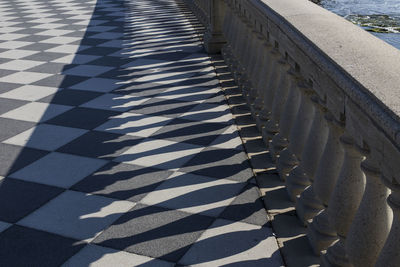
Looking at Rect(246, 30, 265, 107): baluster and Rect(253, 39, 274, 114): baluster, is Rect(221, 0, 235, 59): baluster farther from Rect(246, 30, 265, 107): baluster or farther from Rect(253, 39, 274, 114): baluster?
Rect(253, 39, 274, 114): baluster

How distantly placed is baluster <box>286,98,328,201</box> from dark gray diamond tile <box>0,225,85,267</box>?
1119mm

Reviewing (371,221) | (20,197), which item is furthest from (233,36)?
(371,221)

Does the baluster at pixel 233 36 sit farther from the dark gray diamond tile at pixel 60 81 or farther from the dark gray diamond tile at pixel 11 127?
the dark gray diamond tile at pixel 11 127

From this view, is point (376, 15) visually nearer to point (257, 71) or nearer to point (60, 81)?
point (257, 71)

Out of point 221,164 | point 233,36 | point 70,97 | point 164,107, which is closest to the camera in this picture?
point 221,164

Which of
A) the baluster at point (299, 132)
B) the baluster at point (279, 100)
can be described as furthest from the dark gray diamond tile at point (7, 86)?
the baluster at point (299, 132)

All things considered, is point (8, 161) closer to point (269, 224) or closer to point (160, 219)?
point (160, 219)

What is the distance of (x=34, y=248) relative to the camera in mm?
2500

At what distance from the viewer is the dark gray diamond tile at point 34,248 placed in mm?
2400

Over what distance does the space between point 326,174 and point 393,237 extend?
0.74 meters

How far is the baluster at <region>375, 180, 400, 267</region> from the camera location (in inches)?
57.6

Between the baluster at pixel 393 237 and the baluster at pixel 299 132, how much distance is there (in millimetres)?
1057

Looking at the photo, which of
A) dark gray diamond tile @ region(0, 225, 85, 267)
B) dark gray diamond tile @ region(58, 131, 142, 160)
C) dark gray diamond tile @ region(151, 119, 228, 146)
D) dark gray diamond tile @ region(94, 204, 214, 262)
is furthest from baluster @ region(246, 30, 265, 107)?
dark gray diamond tile @ region(0, 225, 85, 267)

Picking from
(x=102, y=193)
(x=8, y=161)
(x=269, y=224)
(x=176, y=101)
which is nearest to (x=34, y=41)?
(x=176, y=101)
